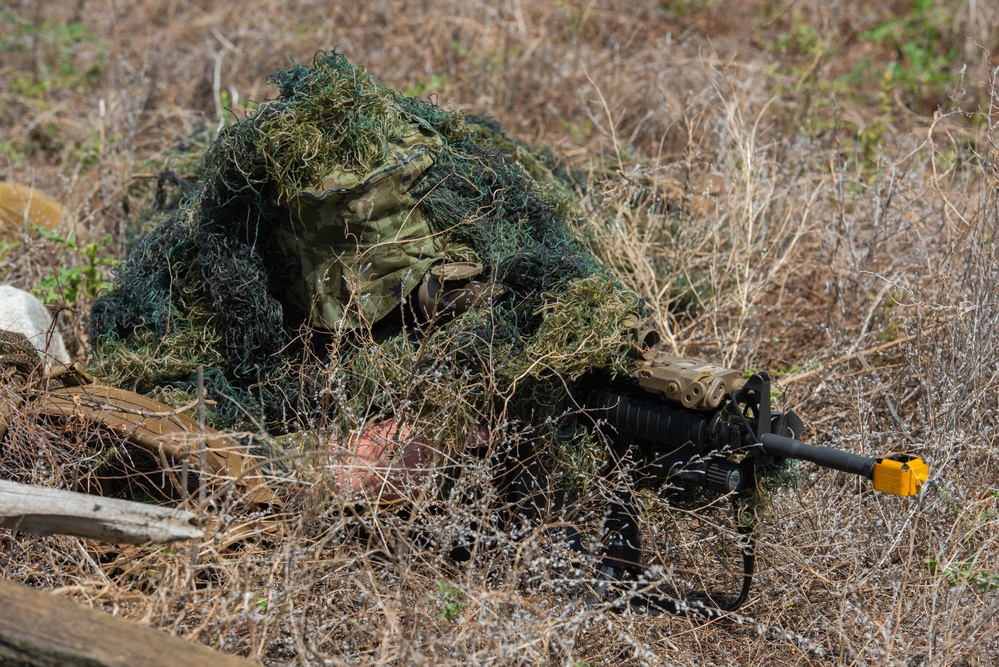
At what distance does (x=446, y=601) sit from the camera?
2.90 m

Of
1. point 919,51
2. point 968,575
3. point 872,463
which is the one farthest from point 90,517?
point 919,51

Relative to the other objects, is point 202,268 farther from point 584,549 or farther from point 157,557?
point 584,549

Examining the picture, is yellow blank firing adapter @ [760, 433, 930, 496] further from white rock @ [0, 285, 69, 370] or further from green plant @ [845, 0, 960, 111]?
green plant @ [845, 0, 960, 111]

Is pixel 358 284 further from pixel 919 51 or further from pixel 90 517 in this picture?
pixel 919 51

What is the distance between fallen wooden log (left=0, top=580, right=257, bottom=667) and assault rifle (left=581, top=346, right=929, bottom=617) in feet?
4.22

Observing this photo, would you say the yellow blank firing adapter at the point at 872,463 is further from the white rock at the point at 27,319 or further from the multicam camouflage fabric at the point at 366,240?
the white rock at the point at 27,319

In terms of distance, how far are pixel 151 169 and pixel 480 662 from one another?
403 cm

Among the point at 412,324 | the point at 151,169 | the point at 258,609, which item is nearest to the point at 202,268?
the point at 412,324

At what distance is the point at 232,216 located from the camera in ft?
12.2

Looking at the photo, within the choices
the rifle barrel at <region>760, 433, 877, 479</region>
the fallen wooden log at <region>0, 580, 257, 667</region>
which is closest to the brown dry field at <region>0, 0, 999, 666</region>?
the fallen wooden log at <region>0, 580, 257, 667</region>

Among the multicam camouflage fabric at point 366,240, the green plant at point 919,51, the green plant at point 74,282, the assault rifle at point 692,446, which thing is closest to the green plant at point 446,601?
the assault rifle at point 692,446

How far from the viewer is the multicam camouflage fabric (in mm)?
3500

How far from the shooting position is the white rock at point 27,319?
3.79m

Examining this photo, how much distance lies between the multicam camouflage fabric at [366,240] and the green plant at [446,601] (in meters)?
1.01
